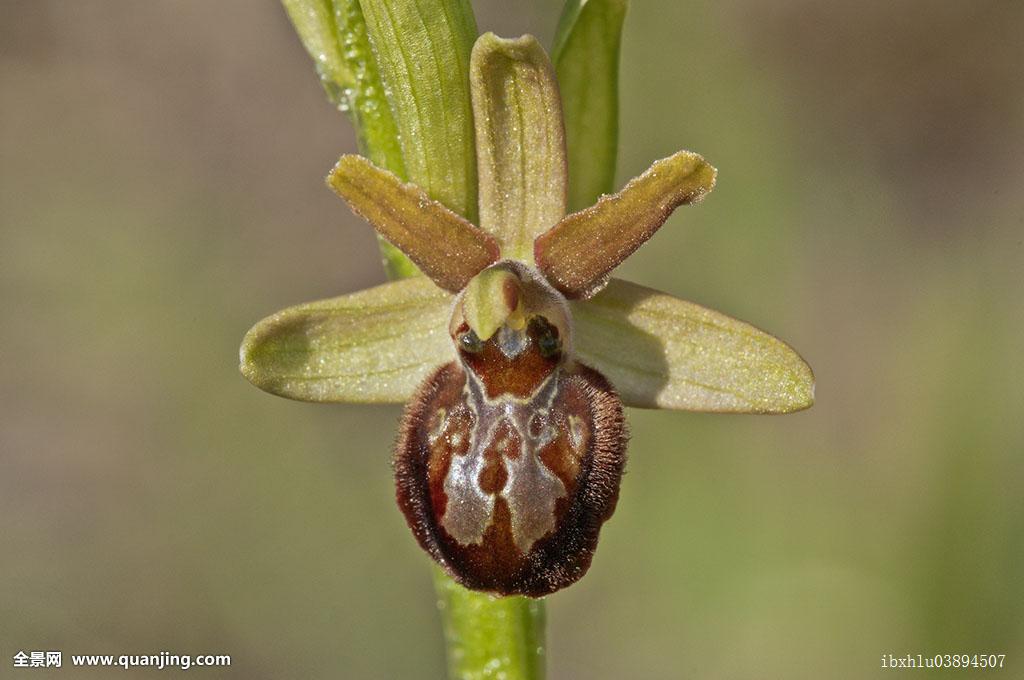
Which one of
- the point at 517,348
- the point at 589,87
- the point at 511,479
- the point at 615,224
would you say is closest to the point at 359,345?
the point at 517,348

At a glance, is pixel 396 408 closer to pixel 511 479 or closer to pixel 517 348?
pixel 517 348

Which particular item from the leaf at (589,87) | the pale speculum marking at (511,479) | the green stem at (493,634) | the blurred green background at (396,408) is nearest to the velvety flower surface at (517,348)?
the pale speculum marking at (511,479)

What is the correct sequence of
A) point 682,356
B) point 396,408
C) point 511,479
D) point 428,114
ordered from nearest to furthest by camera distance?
point 511,479 < point 428,114 < point 682,356 < point 396,408

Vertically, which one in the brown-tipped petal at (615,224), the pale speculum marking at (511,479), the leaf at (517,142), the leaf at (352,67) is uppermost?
the leaf at (352,67)

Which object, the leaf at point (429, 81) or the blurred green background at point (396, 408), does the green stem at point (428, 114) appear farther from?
the blurred green background at point (396, 408)

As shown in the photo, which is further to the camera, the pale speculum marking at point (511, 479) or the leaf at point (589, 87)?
the leaf at point (589, 87)

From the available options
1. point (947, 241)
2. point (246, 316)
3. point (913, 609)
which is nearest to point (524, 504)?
point (913, 609)

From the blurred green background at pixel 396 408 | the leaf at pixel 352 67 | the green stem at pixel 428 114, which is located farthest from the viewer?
the blurred green background at pixel 396 408
